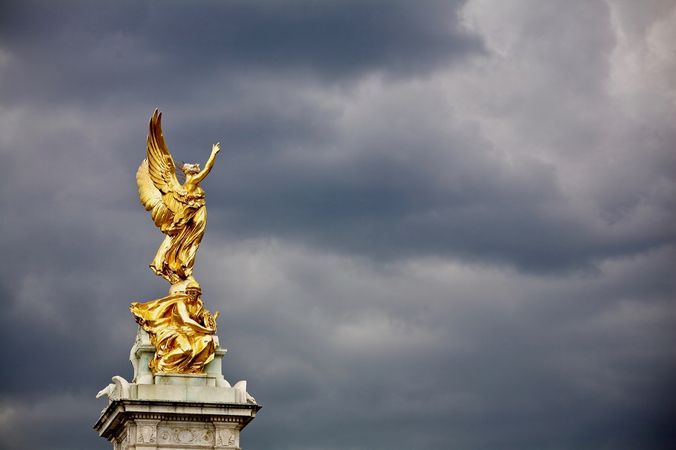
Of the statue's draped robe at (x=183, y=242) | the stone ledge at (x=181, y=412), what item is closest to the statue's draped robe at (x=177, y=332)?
the statue's draped robe at (x=183, y=242)

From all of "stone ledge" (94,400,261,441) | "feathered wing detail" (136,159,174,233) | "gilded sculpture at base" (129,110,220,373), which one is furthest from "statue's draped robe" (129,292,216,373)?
"feathered wing detail" (136,159,174,233)

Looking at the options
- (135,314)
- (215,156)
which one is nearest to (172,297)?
(135,314)

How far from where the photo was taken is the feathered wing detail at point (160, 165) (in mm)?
56656

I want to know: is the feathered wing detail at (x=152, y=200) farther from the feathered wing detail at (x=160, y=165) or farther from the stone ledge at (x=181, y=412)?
the stone ledge at (x=181, y=412)

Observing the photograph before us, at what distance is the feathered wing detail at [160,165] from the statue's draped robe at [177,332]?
12.2ft

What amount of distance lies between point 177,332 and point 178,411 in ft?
8.67

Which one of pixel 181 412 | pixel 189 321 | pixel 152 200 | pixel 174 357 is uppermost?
pixel 152 200

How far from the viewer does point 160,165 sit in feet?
186

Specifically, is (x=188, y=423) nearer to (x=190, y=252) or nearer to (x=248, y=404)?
(x=248, y=404)

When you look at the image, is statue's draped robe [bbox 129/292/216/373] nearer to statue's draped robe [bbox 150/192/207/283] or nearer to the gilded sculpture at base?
the gilded sculpture at base

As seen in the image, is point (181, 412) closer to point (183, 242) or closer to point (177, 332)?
point (177, 332)

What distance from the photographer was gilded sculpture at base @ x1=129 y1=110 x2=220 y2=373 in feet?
180

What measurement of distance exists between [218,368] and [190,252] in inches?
157

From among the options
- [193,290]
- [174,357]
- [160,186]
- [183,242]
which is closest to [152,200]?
[160,186]
